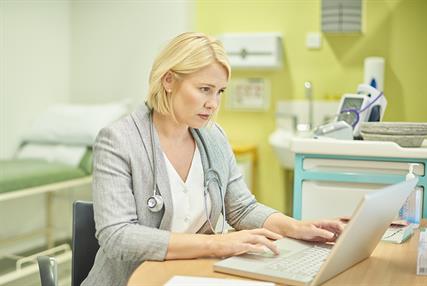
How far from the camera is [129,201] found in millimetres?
1342

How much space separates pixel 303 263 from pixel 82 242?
64 centimetres

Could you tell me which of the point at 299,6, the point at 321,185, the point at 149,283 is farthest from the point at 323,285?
the point at 299,6

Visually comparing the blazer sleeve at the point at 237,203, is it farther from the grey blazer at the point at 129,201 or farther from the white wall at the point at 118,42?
the white wall at the point at 118,42

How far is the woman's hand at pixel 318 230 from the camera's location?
137 cm

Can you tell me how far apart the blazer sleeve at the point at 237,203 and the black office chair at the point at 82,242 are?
0.37 meters

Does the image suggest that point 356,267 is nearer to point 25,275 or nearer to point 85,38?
point 25,275

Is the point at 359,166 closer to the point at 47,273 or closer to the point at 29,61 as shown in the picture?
the point at 47,273

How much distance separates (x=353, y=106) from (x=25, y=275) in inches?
77.8

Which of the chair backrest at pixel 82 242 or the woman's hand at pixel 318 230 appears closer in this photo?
the woman's hand at pixel 318 230

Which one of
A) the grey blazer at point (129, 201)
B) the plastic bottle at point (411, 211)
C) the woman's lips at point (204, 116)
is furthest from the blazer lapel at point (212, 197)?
the plastic bottle at point (411, 211)

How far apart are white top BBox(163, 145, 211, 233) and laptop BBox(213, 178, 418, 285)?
0.28 m

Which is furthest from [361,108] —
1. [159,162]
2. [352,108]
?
[159,162]

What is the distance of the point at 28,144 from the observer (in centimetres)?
378

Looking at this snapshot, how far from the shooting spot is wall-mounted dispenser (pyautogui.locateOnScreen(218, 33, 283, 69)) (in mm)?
3758
